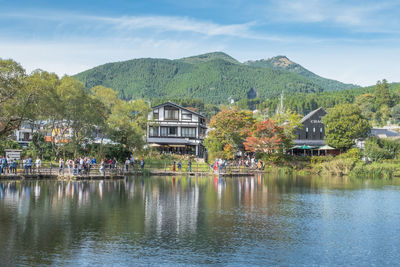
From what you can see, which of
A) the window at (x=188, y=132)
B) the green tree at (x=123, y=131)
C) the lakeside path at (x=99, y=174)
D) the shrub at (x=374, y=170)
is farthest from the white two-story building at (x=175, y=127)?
the shrub at (x=374, y=170)

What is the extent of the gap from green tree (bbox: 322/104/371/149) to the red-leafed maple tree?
11348mm

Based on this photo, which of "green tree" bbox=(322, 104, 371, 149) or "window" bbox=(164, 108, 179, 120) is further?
"window" bbox=(164, 108, 179, 120)

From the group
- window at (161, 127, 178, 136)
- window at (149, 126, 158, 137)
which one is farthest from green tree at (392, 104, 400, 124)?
window at (149, 126, 158, 137)

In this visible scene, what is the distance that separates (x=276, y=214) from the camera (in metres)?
25.7

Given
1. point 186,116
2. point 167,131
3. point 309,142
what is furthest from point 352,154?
point 167,131

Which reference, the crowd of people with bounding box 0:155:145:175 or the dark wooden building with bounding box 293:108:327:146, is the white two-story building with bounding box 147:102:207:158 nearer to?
the dark wooden building with bounding box 293:108:327:146

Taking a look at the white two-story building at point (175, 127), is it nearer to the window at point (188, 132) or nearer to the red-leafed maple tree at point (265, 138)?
the window at point (188, 132)

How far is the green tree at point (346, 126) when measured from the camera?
219 feet

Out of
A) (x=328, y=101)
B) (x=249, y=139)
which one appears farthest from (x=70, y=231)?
(x=328, y=101)

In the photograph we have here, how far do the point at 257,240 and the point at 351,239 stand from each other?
14.7ft

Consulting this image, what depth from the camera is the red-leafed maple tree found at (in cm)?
6028

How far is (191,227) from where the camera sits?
21266 mm

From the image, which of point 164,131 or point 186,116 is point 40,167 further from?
point 186,116

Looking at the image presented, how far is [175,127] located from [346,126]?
29.7 m
